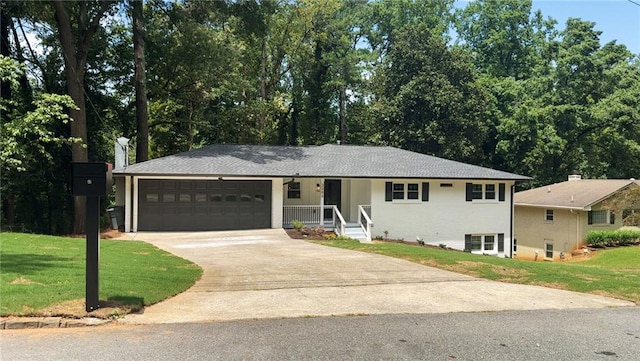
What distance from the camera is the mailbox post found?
22.0ft

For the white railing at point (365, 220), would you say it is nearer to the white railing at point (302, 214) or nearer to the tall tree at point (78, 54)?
the white railing at point (302, 214)

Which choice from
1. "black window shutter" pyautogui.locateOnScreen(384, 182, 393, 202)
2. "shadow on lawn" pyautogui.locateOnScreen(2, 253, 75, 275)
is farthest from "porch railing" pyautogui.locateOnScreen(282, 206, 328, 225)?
"shadow on lawn" pyautogui.locateOnScreen(2, 253, 75, 275)

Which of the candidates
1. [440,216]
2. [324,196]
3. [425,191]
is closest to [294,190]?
[324,196]

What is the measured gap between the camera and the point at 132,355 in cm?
527

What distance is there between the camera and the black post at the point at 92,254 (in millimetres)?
6695

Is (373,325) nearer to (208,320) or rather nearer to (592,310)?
(208,320)

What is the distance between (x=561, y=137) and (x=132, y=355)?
135 ft

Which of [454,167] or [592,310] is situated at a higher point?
[454,167]

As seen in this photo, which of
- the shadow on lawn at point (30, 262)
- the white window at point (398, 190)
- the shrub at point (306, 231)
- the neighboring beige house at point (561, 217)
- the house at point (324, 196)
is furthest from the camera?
the neighboring beige house at point (561, 217)

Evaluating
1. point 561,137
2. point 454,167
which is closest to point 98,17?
point 454,167

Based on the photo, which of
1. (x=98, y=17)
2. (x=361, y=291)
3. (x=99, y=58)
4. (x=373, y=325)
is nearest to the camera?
(x=373, y=325)

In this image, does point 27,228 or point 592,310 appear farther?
point 27,228

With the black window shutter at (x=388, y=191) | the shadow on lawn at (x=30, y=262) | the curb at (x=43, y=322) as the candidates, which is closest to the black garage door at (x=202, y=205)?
the black window shutter at (x=388, y=191)

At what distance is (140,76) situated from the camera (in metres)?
24.8
